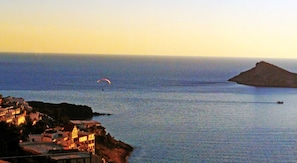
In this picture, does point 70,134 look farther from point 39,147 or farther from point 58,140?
point 39,147

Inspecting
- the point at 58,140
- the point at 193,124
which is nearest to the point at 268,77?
the point at 193,124

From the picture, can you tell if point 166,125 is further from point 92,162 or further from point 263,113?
point 92,162

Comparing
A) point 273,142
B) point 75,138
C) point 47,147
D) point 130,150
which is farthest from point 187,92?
point 47,147

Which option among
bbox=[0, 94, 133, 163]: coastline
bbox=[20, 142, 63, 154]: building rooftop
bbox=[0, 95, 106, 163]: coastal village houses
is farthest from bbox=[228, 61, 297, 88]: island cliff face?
bbox=[20, 142, 63, 154]: building rooftop

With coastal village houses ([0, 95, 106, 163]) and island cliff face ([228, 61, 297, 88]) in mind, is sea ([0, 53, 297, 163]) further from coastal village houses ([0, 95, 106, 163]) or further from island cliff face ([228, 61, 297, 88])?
island cliff face ([228, 61, 297, 88])

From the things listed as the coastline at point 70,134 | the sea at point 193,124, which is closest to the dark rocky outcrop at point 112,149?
the coastline at point 70,134

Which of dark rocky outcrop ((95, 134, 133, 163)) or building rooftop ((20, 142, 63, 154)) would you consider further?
dark rocky outcrop ((95, 134, 133, 163))
